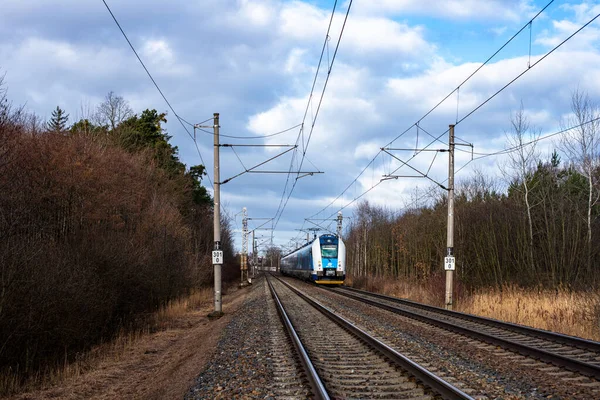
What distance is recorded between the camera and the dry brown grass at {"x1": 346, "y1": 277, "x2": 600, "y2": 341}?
15.5 m

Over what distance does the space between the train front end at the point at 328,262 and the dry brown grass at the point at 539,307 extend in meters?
13.2

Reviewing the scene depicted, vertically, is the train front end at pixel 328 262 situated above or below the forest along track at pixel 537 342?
above

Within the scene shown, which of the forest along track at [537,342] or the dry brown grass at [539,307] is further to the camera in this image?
the dry brown grass at [539,307]

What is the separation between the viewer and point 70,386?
36.0 feet

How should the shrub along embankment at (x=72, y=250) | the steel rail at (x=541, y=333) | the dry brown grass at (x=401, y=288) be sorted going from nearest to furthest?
1. the shrub along embankment at (x=72, y=250)
2. the steel rail at (x=541, y=333)
3. the dry brown grass at (x=401, y=288)

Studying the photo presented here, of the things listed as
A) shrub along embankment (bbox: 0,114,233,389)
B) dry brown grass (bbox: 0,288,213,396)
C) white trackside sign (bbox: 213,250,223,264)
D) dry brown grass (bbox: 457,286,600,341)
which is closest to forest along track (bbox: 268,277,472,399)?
dry brown grass (bbox: 0,288,213,396)

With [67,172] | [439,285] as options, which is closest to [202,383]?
[67,172]

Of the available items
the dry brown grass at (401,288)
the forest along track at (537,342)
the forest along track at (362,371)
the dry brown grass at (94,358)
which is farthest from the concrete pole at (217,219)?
the dry brown grass at (401,288)

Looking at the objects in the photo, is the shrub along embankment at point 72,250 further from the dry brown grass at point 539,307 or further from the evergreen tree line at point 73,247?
the dry brown grass at point 539,307

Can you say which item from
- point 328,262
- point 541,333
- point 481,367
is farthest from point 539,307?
point 328,262

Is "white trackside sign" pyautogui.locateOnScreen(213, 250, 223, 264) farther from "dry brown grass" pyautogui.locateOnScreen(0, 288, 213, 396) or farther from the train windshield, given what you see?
the train windshield

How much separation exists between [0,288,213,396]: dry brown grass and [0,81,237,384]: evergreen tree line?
30cm

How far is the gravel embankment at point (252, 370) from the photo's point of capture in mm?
8359

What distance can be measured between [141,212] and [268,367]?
1978 cm
